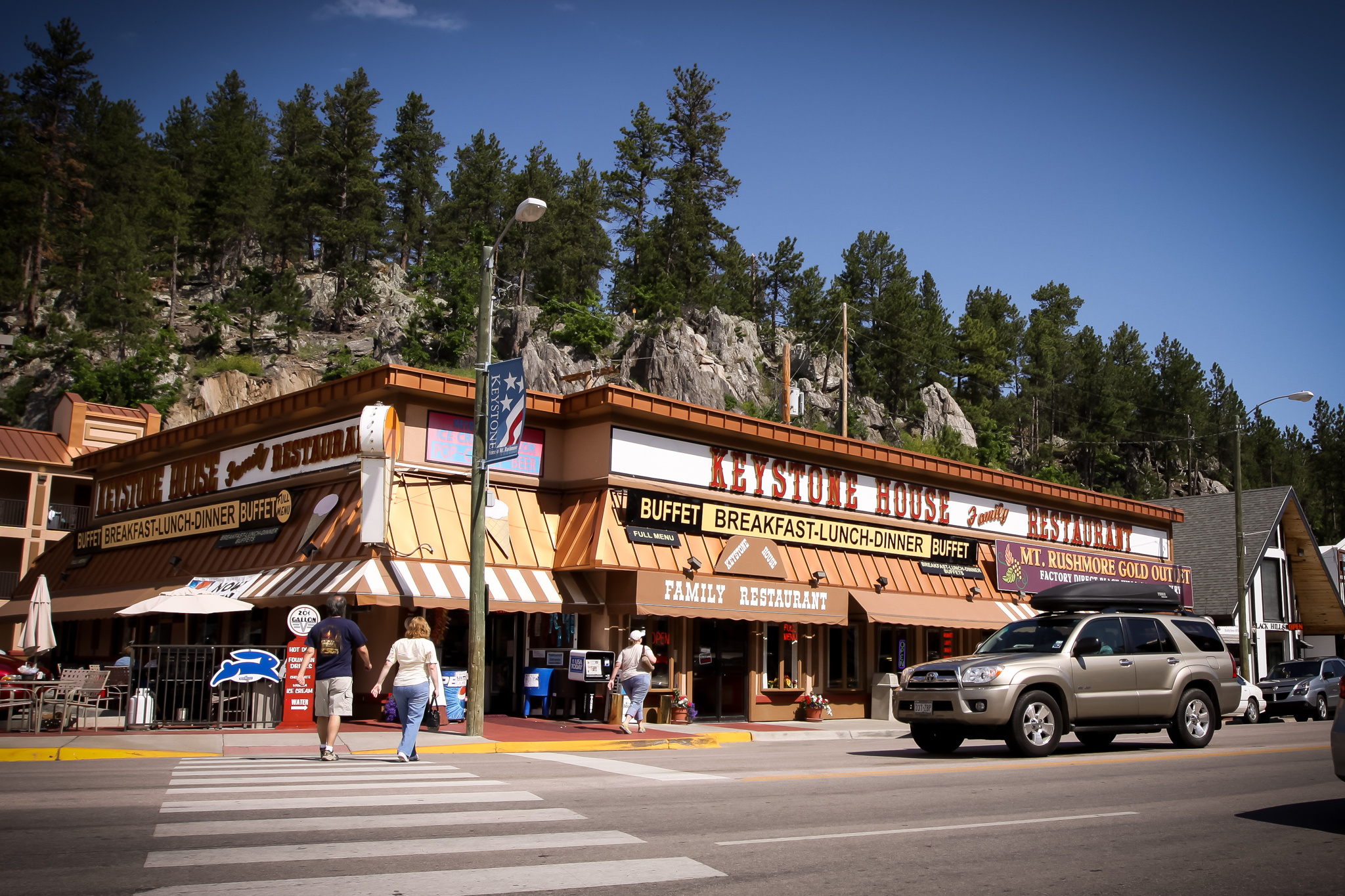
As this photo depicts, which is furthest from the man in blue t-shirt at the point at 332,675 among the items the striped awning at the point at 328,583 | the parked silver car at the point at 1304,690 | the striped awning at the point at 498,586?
the parked silver car at the point at 1304,690

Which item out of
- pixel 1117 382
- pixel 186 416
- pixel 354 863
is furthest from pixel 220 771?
pixel 1117 382

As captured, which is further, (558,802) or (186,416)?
(186,416)

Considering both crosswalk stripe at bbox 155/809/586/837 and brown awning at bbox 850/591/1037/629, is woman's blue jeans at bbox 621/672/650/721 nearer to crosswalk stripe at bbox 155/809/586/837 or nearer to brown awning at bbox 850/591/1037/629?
brown awning at bbox 850/591/1037/629

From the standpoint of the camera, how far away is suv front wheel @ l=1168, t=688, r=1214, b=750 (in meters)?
15.0

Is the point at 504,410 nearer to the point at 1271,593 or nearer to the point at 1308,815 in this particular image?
the point at 1308,815

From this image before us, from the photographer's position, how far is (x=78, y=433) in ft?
140

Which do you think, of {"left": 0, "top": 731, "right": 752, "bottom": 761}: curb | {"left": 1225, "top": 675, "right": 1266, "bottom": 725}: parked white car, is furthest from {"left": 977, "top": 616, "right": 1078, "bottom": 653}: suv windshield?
{"left": 1225, "top": 675, "right": 1266, "bottom": 725}: parked white car

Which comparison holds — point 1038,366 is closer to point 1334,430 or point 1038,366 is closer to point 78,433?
point 1334,430

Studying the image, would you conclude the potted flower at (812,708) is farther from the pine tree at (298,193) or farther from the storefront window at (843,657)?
the pine tree at (298,193)

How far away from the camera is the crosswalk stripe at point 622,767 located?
37.9ft

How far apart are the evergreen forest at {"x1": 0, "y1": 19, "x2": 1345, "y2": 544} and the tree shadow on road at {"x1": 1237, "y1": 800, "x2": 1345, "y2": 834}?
218 feet

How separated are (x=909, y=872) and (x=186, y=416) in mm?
65487

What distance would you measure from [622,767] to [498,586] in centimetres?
809

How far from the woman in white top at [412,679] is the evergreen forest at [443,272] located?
5879 cm
